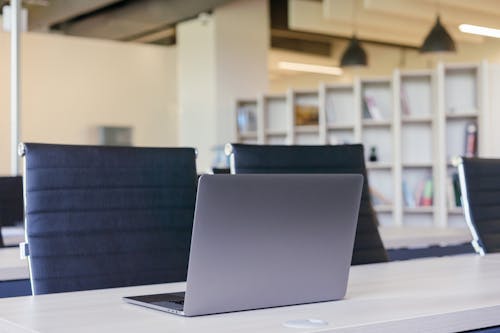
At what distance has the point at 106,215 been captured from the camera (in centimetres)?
225

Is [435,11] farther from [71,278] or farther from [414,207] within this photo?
[71,278]

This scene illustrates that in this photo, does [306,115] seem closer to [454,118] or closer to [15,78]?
[454,118]

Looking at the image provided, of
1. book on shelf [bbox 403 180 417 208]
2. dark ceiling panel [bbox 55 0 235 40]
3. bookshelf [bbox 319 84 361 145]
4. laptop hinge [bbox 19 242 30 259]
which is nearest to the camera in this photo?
laptop hinge [bbox 19 242 30 259]

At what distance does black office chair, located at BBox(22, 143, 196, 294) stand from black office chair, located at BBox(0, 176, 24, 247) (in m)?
1.64

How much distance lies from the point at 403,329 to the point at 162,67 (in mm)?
8241

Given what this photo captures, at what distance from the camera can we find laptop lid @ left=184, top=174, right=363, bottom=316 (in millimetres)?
1497

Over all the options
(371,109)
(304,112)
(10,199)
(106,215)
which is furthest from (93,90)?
(106,215)

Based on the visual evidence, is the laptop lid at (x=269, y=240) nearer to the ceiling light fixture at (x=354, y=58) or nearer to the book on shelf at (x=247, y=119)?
the book on shelf at (x=247, y=119)

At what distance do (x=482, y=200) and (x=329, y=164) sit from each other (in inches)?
22.8

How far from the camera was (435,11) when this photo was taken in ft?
31.9

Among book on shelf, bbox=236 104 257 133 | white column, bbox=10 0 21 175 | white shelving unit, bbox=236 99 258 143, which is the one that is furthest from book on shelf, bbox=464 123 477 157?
white column, bbox=10 0 21 175

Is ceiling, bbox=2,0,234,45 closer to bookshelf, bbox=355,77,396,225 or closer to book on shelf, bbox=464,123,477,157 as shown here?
bookshelf, bbox=355,77,396,225

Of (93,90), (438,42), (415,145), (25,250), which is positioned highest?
(438,42)

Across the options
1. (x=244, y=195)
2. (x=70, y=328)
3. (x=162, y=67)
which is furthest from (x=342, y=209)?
(x=162, y=67)
